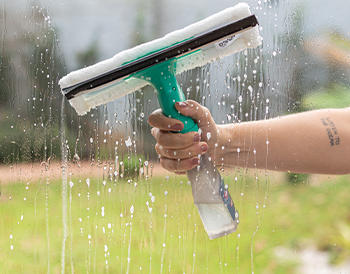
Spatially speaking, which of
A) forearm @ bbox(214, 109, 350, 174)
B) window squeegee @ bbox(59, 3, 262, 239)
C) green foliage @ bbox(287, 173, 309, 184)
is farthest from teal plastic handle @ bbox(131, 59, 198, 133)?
green foliage @ bbox(287, 173, 309, 184)

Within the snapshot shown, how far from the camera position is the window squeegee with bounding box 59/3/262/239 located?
43 centimetres

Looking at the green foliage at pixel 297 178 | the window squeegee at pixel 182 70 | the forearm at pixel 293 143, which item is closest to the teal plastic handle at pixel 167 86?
the window squeegee at pixel 182 70

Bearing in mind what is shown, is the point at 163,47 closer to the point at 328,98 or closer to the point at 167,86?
the point at 167,86

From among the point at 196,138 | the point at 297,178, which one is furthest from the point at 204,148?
the point at 297,178

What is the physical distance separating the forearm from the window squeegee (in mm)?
84

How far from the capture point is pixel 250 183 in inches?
23.1

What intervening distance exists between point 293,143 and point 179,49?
342 mm

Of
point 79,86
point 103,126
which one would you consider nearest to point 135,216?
point 103,126

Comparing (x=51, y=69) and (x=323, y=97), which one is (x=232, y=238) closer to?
(x=323, y=97)

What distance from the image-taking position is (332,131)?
551 millimetres

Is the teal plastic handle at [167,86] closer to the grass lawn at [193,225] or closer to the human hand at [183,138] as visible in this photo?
the human hand at [183,138]

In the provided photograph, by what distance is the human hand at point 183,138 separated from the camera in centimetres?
48

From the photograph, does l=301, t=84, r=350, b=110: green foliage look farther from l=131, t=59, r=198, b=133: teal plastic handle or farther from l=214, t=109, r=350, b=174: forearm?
l=131, t=59, r=198, b=133: teal plastic handle

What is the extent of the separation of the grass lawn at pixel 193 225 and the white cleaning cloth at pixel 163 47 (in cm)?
22
